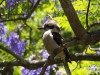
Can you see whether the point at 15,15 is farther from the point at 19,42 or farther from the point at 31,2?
the point at 19,42

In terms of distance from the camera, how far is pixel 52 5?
6359 millimetres

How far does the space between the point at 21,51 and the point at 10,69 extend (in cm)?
159

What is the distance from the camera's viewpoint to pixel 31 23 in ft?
24.1

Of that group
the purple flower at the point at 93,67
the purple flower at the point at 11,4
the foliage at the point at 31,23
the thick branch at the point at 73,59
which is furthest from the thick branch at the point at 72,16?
the purple flower at the point at 11,4

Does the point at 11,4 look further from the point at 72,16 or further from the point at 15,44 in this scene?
the point at 72,16

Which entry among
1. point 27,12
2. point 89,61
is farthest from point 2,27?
point 89,61

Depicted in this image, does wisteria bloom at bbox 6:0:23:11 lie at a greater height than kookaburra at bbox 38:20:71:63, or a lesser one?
greater

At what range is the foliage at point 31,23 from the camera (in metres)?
4.39

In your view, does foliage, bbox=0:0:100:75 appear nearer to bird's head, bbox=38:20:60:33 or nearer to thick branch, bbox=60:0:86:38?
bird's head, bbox=38:20:60:33

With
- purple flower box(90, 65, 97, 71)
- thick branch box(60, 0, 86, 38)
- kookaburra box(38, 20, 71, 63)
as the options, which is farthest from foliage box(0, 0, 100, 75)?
thick branch box(60, 0, 86, 38)

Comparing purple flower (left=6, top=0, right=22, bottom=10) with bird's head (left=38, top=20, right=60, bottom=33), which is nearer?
bird's head (left=38, top=20, right=60, bottom=33)

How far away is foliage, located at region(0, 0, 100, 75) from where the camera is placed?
4.39 meters

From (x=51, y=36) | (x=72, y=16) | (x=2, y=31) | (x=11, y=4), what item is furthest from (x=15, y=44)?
(x=72, y=16)

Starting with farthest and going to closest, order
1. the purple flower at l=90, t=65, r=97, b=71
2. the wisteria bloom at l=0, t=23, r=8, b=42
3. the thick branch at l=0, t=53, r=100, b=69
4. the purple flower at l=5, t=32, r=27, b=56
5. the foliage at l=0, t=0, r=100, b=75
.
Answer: the purple flower at l=5, t=32, r=27, b=56 < the wisteria bloom at l=0, t=23, r=8, b=42 < the thick branch at l=0, t=53, r=100, b=69 < the purple flower at l=90, t=65, r=97, b=71 < the foliage at l=0, t=0, r=100, b=75
